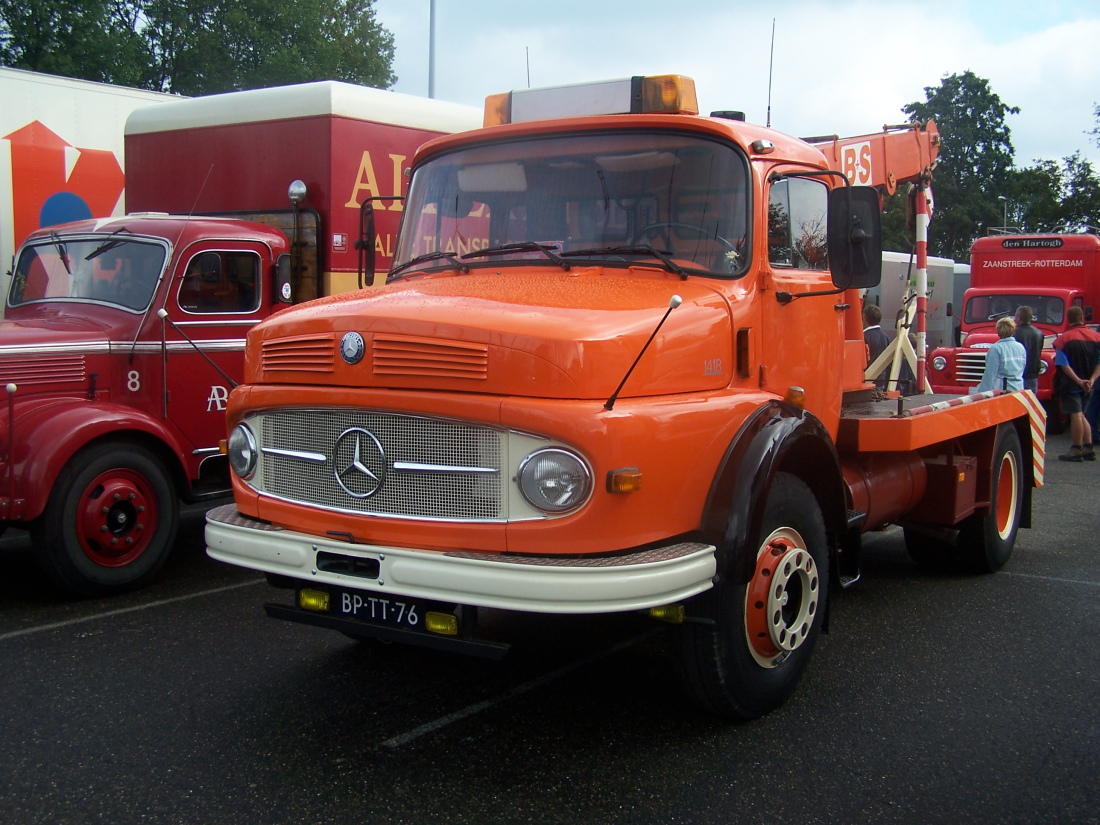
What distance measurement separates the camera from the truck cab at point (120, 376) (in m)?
6.16

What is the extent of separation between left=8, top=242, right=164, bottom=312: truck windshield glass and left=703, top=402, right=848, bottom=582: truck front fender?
442 centimetres

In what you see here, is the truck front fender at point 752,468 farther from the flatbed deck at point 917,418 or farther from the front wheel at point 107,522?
the front wheel at point 107,522

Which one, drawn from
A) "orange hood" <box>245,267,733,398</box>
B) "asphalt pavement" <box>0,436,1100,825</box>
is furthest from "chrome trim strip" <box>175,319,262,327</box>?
"orange hood" <box>245,267,733,398</box>

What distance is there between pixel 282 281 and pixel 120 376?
4.45 ft

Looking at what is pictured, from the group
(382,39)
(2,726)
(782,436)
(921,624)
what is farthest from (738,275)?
(382,39)

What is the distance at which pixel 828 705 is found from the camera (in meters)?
4.68

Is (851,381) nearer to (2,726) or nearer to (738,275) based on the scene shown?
(738,275)

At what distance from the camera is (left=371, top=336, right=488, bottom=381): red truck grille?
12.4 ft

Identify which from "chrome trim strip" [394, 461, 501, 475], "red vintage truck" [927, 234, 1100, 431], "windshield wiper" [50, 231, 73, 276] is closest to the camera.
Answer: "chrome trim strip" [394, 461, 501, 475]

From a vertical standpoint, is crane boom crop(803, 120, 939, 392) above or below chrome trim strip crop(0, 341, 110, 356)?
above

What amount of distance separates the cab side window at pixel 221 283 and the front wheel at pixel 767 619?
437 cm

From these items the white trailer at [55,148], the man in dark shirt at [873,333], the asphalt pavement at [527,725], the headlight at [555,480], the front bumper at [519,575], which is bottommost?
the asphalt pavement at [527,725]

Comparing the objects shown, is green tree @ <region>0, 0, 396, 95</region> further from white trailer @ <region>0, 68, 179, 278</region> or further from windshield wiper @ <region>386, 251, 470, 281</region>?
windshield wiper @ <region>386, 251, 470, 281</region>

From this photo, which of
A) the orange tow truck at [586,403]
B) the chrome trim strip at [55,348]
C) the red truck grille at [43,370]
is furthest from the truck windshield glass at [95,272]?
the orange tow truck at [586,403]
